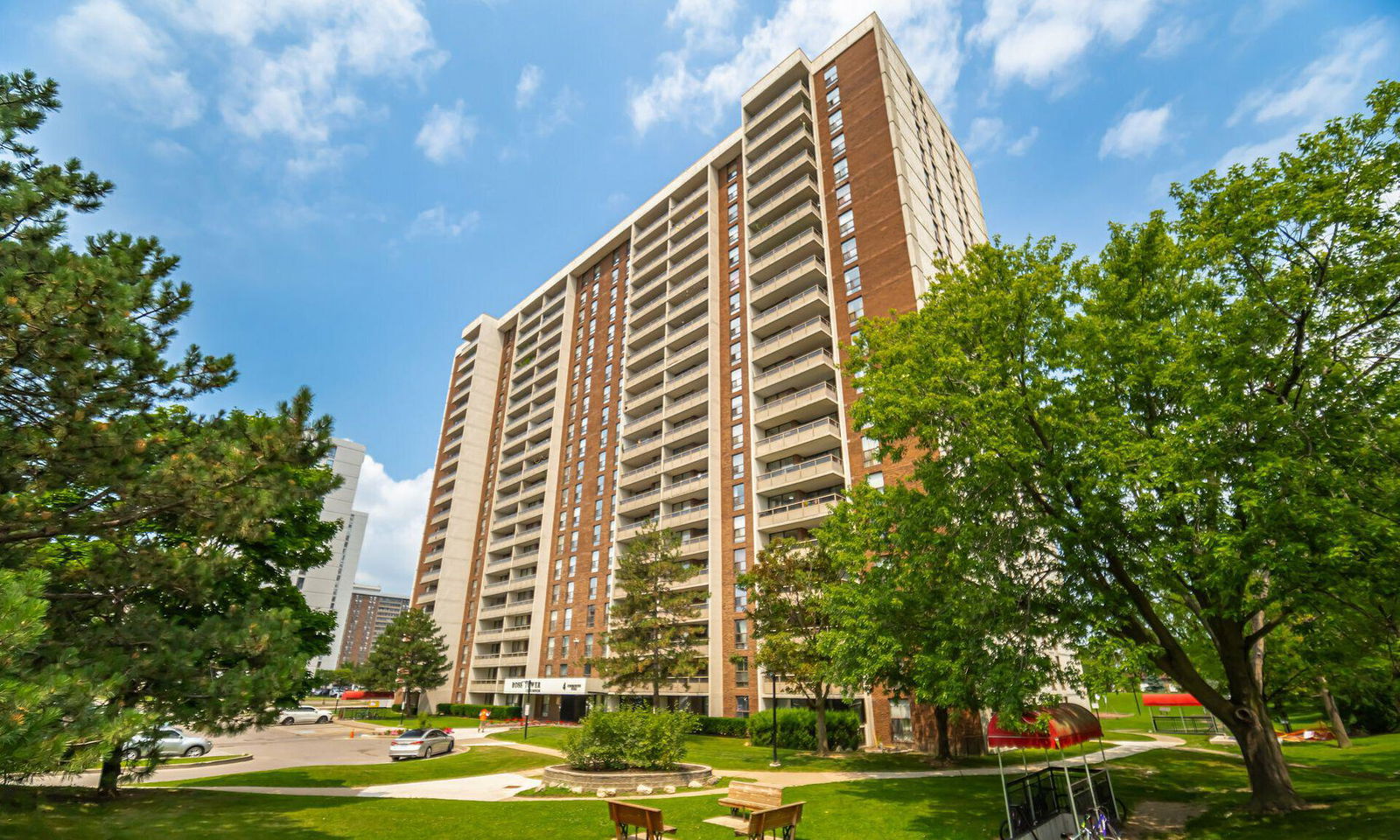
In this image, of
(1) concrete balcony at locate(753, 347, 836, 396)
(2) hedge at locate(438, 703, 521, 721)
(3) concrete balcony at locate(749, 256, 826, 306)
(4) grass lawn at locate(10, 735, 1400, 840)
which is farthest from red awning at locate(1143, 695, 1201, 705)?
(2) hedge at locate(438, 703, 521, 721)

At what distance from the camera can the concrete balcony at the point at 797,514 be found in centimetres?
3862

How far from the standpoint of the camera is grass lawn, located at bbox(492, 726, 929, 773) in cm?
2491

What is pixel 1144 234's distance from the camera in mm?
16531

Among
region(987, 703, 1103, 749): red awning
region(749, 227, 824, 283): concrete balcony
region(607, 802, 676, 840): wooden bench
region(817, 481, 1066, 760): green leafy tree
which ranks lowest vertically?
region(607, 802, 676, 840): wooden bench

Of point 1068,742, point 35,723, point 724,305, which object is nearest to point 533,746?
point 1068,742

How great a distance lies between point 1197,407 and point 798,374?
2984cm

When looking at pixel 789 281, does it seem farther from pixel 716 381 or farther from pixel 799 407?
pixel 799 407

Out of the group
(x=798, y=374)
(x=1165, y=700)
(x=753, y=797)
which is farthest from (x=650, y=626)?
(x=1165, y=700)

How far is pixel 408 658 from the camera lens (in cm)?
5909

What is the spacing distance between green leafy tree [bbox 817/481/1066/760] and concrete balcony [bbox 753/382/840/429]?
20520 millimetres

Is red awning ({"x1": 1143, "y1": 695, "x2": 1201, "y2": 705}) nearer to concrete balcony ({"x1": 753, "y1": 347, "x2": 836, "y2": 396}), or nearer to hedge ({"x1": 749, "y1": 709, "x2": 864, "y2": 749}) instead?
hedge ({"x1": 749, "y1": 709, "x2": 864, "y2": 749})

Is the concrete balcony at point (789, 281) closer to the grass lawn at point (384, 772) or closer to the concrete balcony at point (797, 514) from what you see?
the concrete balcony at point (797, 514)

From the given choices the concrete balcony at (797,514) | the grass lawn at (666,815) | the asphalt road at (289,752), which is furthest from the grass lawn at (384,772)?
the concrete balcony at (797,514)

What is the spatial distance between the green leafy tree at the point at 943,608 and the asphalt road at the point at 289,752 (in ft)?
59.5
